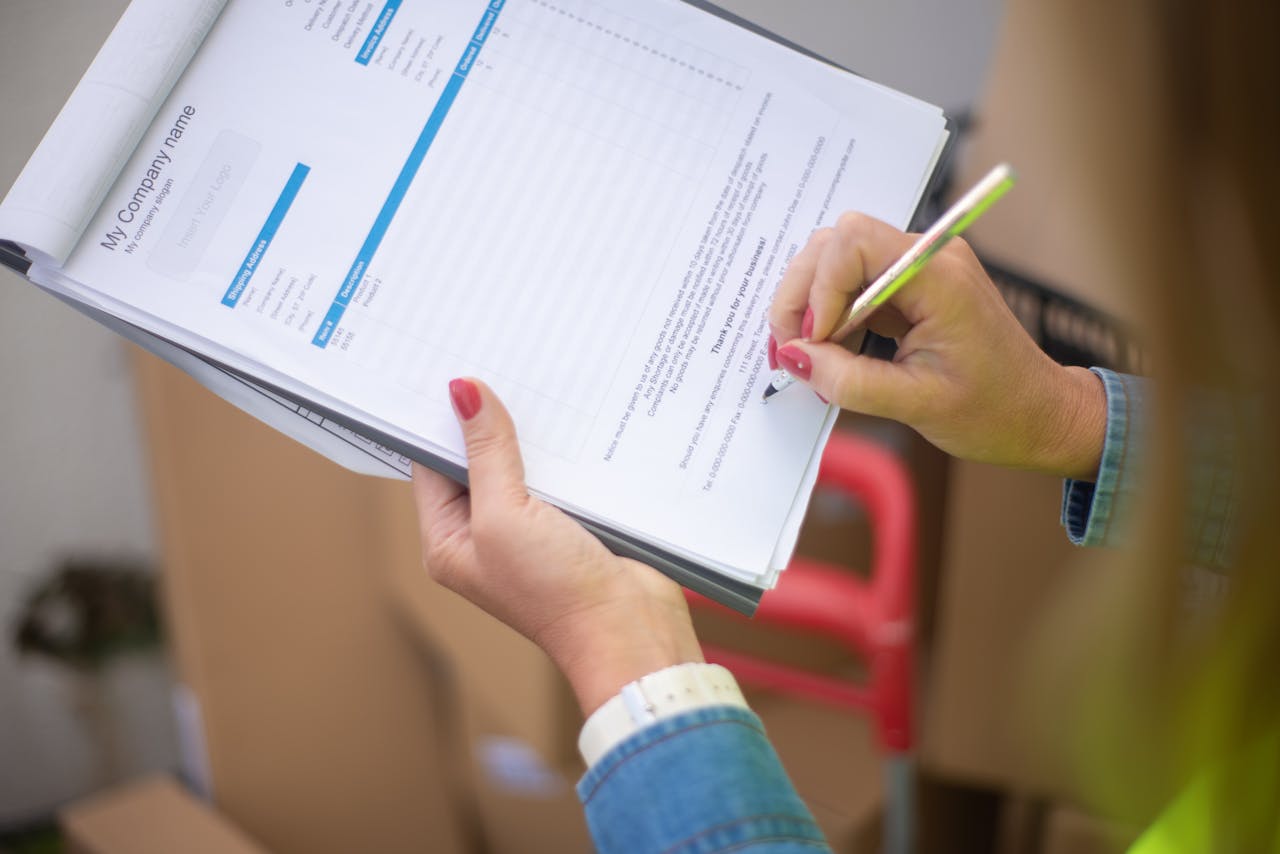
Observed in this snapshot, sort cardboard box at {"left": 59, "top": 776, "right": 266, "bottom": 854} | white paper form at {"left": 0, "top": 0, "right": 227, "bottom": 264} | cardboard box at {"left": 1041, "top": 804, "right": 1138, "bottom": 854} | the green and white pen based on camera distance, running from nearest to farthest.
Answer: the green and white pen → white paper form at {"left": 0, "top": 0, "right": 227, "bottom": 264} → cardboard box at {"left": 59, "top": 776, "right": 266, "bottom": 854} → cardboard box at {"left": 1041, "top": 804, "right": 1138, "bottom": 854}

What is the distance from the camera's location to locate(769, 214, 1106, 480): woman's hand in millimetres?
434

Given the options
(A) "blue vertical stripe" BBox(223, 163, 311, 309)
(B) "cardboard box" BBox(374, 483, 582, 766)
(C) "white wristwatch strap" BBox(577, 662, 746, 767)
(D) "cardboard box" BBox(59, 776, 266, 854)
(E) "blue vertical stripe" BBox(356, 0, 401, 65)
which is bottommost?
(D) "cardboard box" BBox(59, 776, 266, 854)

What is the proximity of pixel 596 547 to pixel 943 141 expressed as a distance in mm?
299

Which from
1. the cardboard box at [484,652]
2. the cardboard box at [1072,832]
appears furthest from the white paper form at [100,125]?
the cardboard box at [1072,832]

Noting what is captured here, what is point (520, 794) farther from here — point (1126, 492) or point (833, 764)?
point (1126, 492)

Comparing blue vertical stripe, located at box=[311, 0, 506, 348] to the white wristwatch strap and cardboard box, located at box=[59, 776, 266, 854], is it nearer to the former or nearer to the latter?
the white wristwatch strap

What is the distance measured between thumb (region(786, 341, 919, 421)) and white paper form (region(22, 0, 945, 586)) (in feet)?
0.10

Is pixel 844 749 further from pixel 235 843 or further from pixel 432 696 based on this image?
pixel 235 843

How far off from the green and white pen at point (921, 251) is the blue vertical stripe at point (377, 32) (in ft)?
0.88

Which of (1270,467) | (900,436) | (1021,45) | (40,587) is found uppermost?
(1021,45)

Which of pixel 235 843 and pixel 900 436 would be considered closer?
pixel 235 843

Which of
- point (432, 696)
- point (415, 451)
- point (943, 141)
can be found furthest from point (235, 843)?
point (943, 141)

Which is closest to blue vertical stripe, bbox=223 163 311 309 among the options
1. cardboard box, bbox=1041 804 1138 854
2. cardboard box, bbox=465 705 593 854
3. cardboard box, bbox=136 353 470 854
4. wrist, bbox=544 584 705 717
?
wrist, bbox=544 584 705 717

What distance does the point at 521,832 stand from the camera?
38.0 inches
